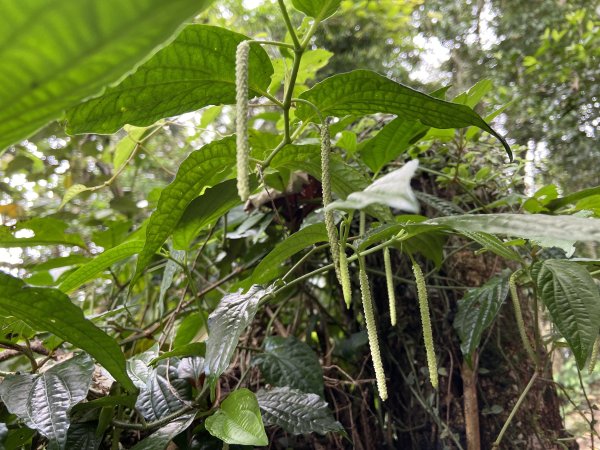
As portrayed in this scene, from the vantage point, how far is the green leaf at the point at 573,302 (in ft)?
1.80

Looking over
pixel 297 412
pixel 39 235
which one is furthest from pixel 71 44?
pixel 39 235

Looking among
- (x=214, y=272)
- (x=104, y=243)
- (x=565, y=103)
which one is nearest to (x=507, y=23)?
(x=565, y=103)

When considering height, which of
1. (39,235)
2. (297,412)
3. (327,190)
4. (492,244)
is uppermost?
(39,235)

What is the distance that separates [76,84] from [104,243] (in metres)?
0.81

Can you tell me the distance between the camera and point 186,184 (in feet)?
1.88

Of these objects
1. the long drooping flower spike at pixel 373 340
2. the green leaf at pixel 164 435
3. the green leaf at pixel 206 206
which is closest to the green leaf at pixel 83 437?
the green leaf at pixel 164 435

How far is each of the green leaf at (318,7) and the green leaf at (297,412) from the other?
47 cm

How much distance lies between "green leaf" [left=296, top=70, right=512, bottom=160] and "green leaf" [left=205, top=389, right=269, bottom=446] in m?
0.35

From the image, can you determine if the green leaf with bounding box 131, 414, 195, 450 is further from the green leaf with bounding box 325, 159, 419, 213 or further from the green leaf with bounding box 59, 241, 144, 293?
the green leaf with bounding box 325, 159, 419, 213

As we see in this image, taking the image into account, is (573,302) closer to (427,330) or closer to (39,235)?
(427,330)

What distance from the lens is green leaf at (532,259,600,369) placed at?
55 centimetres

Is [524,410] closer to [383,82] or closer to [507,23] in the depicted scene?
[383,82]

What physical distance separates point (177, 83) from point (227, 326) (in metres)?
0.28

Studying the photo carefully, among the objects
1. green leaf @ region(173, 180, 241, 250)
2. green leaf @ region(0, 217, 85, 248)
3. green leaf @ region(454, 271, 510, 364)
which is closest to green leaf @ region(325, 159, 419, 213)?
green leaf @ region(173, 180, 241, 250)
